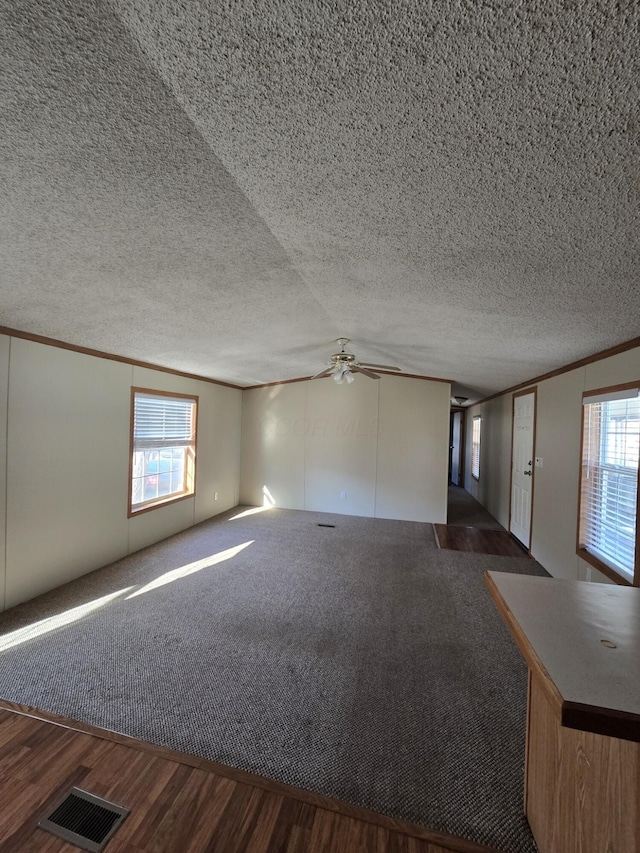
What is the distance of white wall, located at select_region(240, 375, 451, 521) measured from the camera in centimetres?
590

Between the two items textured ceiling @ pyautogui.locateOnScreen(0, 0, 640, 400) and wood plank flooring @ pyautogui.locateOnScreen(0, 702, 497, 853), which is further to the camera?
wood plank flooring @ pyautogui.locateOnScreen(0, 702, 497, 853)

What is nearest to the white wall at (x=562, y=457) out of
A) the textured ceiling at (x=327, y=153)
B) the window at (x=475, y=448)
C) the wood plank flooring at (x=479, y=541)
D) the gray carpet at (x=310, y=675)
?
the wood plank flooring at (x=479, y=541)

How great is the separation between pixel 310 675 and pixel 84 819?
1186 mm

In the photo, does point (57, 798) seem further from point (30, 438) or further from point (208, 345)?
point (208, 345)

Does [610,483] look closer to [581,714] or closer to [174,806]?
[581,714]

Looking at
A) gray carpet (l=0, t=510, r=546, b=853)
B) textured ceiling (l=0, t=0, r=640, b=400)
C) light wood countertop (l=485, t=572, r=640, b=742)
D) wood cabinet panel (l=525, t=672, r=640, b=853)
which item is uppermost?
textured ceiling (l=0, t=0, r=640, b=400)

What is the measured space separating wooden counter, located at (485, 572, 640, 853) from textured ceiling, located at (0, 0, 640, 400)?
139 centimetres

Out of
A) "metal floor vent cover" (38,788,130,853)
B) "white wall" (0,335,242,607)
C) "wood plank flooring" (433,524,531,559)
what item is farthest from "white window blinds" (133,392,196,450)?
"wood plank flooring" (433,524,531,559)

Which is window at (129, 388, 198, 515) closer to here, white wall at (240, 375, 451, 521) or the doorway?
white wall at (240, 375, 451, 521)

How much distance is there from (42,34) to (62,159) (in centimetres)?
42

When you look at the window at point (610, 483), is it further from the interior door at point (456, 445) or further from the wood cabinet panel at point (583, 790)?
the interior door at point (456, 445)

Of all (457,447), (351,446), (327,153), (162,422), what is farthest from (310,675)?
(457,447)

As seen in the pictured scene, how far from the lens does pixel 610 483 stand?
273 cm

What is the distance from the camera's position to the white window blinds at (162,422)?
4277 mm
